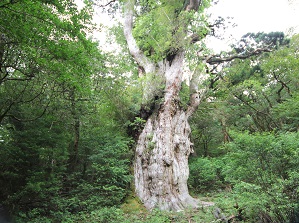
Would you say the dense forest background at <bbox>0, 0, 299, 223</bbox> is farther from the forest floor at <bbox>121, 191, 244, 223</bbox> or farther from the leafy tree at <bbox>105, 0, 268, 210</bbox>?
the leafy tree at <bbox>105, 0, 268, 210</bbox>

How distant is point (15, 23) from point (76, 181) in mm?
5836

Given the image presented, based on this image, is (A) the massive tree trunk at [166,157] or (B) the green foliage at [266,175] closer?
(B) the green foliage at [266,175]

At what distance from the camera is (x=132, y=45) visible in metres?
11.8

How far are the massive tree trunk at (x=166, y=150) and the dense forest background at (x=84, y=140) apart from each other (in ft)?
1.53

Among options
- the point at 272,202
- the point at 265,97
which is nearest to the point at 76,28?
the point at 272,202

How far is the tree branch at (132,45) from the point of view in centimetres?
1091

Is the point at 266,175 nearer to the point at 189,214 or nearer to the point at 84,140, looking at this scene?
the point at 189,214

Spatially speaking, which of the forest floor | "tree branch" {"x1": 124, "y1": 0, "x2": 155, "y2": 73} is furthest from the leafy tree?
the forest floor

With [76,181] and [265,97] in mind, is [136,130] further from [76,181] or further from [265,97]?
[265,97]

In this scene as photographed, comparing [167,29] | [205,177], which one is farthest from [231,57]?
[205,177]

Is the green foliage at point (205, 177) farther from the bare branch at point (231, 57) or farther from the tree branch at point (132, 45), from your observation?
the bare branch at point (231, 57)

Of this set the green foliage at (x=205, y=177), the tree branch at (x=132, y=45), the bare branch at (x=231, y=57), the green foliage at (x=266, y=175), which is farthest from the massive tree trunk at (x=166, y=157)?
the bare branch at (x=231, y=57)

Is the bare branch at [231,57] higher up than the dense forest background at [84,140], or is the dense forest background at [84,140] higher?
the bare branch at [231,57]

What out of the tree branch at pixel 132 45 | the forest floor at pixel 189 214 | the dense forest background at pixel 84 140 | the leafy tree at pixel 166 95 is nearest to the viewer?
the dense forest background at pixel 84 140
